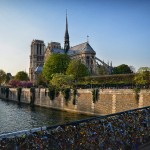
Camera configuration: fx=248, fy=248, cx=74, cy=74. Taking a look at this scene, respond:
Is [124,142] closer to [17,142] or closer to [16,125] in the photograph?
[17,142]

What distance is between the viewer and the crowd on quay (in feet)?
20.0

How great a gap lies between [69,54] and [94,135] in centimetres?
10164

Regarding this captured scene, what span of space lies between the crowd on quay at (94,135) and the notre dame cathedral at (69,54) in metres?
81.8

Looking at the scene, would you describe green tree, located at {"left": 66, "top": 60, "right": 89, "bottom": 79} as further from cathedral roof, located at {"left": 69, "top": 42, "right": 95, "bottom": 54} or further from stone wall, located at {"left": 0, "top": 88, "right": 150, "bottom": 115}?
cathedral roof, located at {"left": 69, "top": 42, "right": 95, "bottom": 54}

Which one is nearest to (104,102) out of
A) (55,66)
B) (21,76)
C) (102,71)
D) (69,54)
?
(55,66)

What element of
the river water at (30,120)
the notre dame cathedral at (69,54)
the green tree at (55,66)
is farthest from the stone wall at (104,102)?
the notre dame cathedral at (69,54)

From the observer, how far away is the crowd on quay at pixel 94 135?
609 cm

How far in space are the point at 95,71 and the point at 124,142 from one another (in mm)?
84783

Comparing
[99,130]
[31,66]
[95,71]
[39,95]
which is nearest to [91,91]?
[39,95]

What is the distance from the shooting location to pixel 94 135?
780cm

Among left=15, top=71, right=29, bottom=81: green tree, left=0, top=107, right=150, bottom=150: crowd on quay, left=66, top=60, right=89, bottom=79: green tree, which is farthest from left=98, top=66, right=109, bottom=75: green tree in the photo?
left=0, top=107, right=150, bottom=150: crowd on quay

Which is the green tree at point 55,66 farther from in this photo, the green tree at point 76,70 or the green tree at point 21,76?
the green tree at point 21,76

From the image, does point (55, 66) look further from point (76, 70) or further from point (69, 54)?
point (69, 54)

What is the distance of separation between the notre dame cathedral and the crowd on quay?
8178 centimetres
